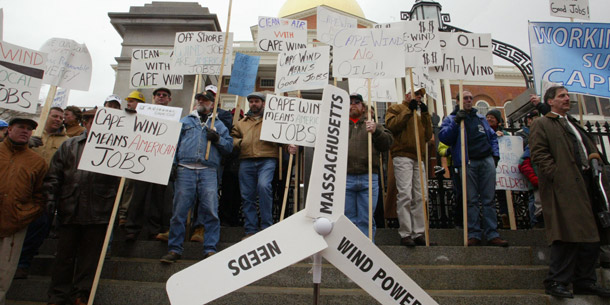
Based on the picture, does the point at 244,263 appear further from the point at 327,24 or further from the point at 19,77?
the point at 327,24

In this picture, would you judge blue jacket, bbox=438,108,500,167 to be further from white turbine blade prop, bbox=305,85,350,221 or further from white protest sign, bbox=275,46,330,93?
white turbine blade prop, bbox=305,85,350,221

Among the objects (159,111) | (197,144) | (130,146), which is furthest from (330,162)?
(159,111)

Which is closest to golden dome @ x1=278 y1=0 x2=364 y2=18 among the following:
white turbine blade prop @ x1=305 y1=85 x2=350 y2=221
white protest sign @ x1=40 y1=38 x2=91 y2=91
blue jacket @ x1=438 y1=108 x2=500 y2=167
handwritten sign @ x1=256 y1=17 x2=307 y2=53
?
handwritten sign @ x1=256 y1=17 x2=307 y2=53

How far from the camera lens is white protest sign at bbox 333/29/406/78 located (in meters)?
5.44

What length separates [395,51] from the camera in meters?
5.46

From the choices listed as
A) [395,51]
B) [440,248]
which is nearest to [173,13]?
[395,51]

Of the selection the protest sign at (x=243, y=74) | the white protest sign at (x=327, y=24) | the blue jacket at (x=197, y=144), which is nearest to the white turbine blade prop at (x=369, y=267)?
the blue jacket at (x=197, y=144)

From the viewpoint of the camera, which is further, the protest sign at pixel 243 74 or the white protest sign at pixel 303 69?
the protest sign at pixel 243 74

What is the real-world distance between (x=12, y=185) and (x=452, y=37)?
20.7 ft

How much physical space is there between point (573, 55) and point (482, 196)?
2.48 metres

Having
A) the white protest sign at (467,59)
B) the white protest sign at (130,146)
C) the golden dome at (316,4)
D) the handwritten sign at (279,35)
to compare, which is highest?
the golden dome at (316,4)

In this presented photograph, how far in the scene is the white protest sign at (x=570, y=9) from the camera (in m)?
6.24

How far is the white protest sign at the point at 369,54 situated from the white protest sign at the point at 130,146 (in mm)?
2543

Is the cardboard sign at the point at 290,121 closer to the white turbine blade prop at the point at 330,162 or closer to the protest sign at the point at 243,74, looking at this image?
the protest sign at the point at 243,74
